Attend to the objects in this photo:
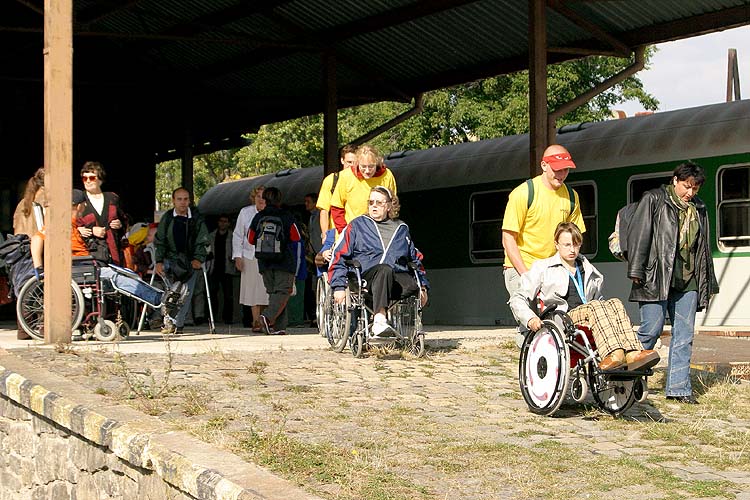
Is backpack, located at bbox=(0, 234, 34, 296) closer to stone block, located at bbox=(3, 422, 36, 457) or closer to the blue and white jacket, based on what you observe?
stone block, located at bbox=(3, 422, 36, 457)

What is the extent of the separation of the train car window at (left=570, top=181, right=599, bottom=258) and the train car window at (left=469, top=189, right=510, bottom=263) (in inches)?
59.5

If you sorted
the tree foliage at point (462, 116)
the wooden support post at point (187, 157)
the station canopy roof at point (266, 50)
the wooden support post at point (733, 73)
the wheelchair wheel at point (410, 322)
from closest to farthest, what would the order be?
the wheelchair wheel at point (410, 322), the station canopy roof at point (266, 50), the wooden support post at point (187, 157), the wooden support post at point (733, 73), the tree foliage at point (462, 116)

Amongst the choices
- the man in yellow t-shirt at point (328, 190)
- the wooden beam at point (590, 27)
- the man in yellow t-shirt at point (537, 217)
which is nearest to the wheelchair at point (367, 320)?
the man in yellow t-shirt at point (328, 190)

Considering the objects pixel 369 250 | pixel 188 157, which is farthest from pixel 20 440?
pixel 188 157

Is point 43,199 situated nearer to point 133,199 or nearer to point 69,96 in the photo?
point 69,96

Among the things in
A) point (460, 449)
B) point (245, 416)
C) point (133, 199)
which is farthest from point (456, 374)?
point (133, 199)

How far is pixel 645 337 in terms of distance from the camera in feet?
28.7

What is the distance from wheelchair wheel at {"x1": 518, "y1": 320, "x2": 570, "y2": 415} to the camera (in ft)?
24.2

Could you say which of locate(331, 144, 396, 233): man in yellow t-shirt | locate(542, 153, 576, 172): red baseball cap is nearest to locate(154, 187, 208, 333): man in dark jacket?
locate(331, 144, 396, 233): man in yellow t-shirt

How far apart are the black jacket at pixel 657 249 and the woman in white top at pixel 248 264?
22.6ft

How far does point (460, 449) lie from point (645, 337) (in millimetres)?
2900

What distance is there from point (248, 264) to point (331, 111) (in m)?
5.12

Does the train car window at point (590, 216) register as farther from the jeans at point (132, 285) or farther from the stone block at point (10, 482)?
the stone block at point (10, 482)

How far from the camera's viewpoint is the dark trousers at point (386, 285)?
417 inches
